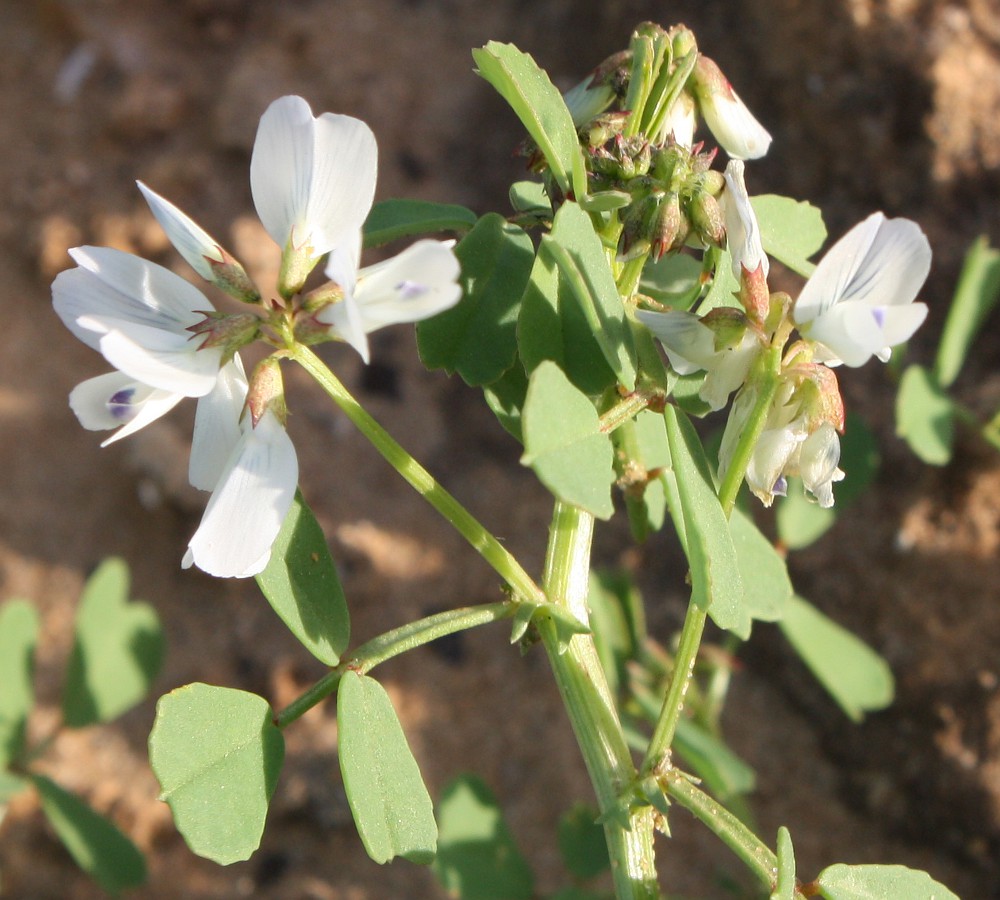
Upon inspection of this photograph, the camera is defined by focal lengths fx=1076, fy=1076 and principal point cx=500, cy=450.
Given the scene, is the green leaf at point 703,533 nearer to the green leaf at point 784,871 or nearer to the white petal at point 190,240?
the green leaf at point 784,871

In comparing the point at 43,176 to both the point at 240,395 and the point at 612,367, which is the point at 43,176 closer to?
the point at 240,395

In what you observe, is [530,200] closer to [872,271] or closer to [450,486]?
[872,271]

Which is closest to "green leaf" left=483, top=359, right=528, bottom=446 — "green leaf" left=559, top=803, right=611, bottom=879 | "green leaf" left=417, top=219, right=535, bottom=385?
"green leaf" left=417, top=219, right=535, bottom=385

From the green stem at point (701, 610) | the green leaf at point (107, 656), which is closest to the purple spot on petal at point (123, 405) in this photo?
the green stem at point (701, 610)

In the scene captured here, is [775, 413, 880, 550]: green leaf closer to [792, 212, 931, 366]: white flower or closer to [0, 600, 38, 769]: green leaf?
[792, 212, 931, 366]: white flower

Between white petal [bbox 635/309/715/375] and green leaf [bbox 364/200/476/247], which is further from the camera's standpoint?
green leaf [bbox 364/200/476/247]

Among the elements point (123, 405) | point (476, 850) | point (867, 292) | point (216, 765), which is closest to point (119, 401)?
point (123, 405)
